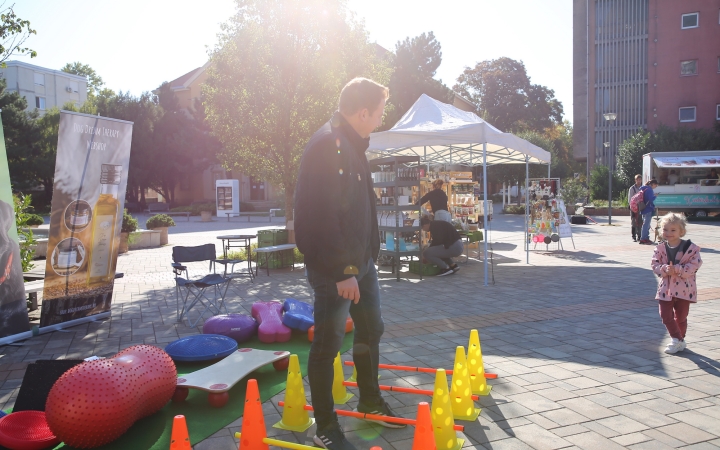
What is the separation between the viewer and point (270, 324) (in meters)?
5.61

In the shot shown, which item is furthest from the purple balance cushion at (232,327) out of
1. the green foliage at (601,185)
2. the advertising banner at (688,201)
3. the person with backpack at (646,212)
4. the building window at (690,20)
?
the building window at (690,20)

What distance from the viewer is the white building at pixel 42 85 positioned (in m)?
48.6

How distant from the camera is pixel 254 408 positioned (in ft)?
9.72

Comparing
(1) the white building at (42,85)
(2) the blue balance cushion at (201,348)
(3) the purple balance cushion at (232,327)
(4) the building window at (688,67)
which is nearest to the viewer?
(2) the blue balance cushion at (201,348)

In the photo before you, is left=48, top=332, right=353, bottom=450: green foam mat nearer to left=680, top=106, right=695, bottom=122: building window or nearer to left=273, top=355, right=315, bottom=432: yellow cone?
left=273, top=355, right=315, bottom=432: yellow cone

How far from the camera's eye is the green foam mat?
3.35 meters

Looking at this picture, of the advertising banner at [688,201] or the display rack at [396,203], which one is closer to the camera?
the display rack at [396,203]

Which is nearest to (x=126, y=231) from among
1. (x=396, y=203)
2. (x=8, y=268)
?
(x=396, y=203)

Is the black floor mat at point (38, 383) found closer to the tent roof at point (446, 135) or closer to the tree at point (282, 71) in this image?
the tent roof at point (446, 135)

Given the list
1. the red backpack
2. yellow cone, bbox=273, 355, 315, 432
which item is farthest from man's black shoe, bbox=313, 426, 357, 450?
the red backpack

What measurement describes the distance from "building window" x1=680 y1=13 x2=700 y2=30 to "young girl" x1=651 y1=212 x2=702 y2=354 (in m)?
35.3

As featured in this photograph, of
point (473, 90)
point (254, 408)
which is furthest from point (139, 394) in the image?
point (473, 90)

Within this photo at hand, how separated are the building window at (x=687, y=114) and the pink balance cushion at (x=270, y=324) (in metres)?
35.9

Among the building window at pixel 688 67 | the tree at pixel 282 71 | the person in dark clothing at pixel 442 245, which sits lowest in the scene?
the person in dark clothing at pixel 442 245
